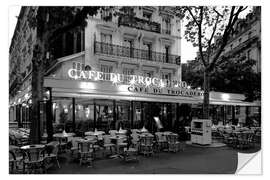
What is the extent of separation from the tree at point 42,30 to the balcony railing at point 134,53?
15.7 feet

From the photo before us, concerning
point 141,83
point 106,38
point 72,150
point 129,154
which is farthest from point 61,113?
point 106,38

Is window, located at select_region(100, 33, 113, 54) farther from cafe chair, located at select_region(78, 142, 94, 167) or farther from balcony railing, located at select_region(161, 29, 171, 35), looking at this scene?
cafe chair, located at select_region(78, 142, 94, 167)

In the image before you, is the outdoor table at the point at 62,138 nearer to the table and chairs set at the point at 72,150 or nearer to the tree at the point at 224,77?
the table and chairs set at the point at 72,150

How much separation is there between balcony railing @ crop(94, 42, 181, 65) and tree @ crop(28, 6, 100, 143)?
15.7ft

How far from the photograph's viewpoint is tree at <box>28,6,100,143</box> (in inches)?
252

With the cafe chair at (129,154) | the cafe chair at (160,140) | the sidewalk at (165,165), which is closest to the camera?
the sidewalk at (165,165)

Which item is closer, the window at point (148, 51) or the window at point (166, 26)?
the window at point (148, 51)

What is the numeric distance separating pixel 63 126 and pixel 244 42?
287 inches

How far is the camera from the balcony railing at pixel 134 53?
38.3ft

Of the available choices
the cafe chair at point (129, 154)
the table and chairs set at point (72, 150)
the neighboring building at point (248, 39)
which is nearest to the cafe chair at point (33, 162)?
the table and chairs set at point (72, 150)

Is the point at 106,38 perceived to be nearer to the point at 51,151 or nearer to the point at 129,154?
the point at 129,154

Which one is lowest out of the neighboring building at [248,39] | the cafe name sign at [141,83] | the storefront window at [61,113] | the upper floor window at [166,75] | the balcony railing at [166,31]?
the storefront window at [61,113]

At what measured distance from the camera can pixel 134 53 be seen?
12523mm

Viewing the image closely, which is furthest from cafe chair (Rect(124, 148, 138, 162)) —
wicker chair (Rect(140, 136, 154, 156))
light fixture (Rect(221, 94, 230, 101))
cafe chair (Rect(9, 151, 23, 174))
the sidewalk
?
light fixture (Rect(221, 94, 230, 101))
